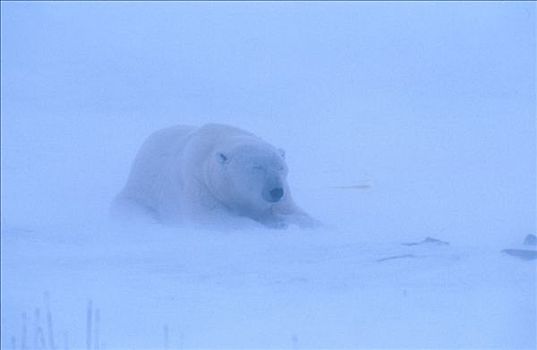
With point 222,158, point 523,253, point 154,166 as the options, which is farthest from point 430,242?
point 154,166

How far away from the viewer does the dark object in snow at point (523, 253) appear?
6.29 feet

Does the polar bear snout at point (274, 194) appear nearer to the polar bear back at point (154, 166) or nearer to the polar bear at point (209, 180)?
the polar bear at point (209, 180)

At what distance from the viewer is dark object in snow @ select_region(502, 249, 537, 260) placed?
1.92m

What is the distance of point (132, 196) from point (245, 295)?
625 mm

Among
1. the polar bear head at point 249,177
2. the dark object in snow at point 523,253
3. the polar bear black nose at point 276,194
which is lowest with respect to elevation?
the dark object in snow at point 523,253

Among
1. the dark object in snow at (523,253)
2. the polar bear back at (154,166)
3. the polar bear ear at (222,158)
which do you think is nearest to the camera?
the dark object in snow at (523,253)

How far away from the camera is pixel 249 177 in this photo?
8.09 ft

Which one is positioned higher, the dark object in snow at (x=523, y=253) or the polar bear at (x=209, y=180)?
the polar bear at (x=209, y=180)

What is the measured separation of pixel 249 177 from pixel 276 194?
0.20m

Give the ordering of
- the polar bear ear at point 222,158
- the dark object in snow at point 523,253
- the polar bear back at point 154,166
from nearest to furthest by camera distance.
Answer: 1. the dark object in snow at point 523,253
2. the polar bear back at point 154,166
3. the polar bear ear at point 222,158

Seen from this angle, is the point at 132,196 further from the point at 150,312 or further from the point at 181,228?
the point at 150,312

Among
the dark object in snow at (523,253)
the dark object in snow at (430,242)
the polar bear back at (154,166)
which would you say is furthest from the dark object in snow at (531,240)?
the polar bear back at (154,166)

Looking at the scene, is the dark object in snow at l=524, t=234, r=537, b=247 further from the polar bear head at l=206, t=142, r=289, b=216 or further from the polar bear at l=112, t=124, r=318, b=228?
the polar bear head at l=206, t=142, r=289, b=216

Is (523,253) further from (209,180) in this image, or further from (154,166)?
(154,166)
